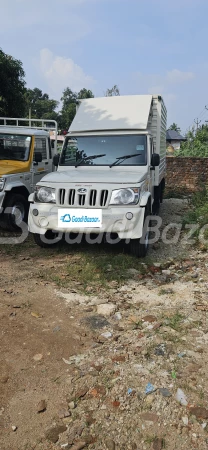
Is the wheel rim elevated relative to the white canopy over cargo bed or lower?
lower

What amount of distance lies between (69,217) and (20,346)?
203 cm

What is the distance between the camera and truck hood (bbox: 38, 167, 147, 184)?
185 inches

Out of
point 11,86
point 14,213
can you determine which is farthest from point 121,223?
point 11,86

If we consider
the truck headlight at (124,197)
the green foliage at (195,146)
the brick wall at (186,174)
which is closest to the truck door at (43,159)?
the truck headlight at (124,197)

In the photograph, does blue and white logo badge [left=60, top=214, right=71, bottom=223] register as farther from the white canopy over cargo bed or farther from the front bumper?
the white canopy over cargo bed

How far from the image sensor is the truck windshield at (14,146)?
685 cm

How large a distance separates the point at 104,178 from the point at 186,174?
9.07m

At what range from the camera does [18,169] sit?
6477mm

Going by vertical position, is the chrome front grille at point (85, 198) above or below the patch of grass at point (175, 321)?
above

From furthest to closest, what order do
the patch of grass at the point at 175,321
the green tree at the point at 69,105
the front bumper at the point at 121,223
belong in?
the green tree at the point at 69,105
the front bumper at the point at 121,223
the patch of grass at the point at 175,321

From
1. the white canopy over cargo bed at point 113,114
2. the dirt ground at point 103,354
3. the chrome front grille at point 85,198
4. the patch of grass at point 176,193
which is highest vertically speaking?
the white canopy over cargo bed at point 113,114

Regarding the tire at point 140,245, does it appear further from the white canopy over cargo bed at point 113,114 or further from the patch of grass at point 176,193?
the patch of grass at point 176,193

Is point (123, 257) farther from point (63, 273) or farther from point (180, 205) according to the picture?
point (180, 205)

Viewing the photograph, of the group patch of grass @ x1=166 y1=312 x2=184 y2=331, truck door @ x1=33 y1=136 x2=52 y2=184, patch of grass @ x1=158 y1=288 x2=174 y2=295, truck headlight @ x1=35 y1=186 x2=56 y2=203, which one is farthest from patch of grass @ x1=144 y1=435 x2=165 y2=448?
truck door @ x1=33 y1=136 x2=52 y2=184
